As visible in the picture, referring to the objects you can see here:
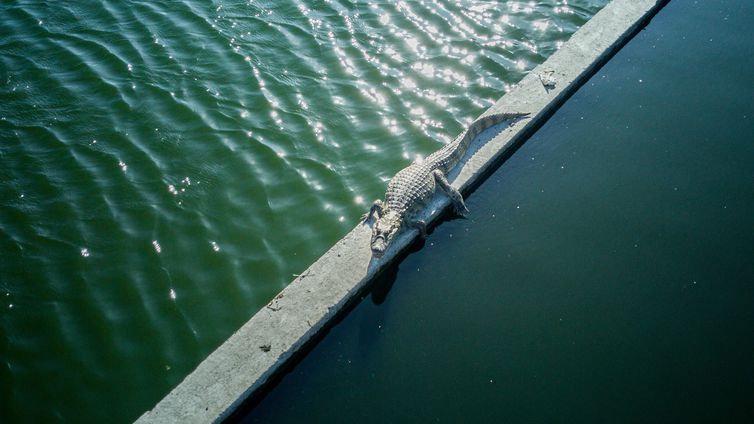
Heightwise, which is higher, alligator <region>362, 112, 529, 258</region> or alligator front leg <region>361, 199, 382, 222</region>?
alligator <region>362, 112, 529, 258</region>

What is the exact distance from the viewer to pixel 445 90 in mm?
7746

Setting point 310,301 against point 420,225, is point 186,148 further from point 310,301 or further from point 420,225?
point 420,225

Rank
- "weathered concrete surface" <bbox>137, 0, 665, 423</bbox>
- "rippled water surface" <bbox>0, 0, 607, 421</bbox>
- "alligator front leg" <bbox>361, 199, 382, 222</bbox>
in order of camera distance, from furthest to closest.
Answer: "alligator front leg" <bbox>361, 199, 382, 222</bbox> → "rippled water surface" <bbox>0, 0, 607, 421</bbox> → "weathered concrete surface" <bbox>137, 0, 665, 423</bbox>

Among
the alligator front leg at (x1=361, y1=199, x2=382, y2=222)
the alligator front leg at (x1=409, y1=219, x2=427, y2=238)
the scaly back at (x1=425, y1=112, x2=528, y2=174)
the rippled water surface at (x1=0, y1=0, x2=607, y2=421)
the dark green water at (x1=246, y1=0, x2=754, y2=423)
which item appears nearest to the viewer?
the dark green water at (x1=246, y1=0, x2=754, y2=423)

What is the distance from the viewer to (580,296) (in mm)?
5215

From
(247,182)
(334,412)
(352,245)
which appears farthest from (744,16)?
(334,412)

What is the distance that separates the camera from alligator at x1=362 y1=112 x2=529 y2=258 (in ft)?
18.0

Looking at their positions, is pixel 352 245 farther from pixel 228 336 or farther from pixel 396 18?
pixel 396 18

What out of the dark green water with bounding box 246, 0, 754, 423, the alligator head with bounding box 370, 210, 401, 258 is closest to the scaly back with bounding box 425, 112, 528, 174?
the dark green water with bounding box 246, 0, 754, 423

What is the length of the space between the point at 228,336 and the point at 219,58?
5.19 meters

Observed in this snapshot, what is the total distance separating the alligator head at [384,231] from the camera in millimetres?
5250

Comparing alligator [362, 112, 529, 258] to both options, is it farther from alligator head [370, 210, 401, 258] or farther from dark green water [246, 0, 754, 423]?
dark green water [246, 0, 754, 423]

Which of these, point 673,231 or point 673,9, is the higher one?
point 673,9

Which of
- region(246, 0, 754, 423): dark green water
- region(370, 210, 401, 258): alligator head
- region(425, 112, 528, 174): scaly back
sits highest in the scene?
region(425, 112, 528, 174): scaly back
